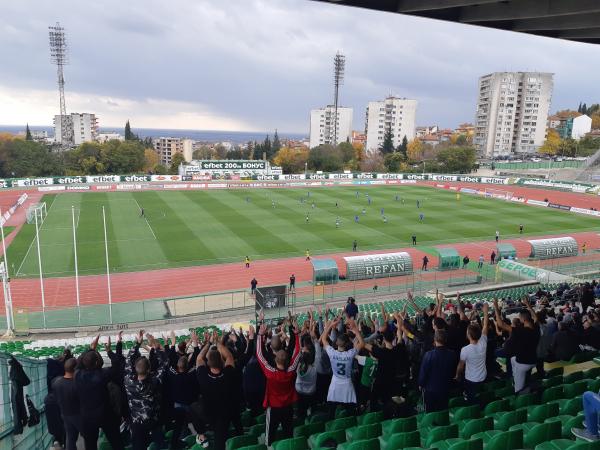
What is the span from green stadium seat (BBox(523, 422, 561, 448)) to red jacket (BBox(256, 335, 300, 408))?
2.61 m

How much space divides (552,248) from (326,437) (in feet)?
111

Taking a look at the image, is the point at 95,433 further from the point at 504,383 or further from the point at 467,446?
the point at 504,383

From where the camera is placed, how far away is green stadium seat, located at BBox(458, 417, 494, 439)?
5578 millimetres

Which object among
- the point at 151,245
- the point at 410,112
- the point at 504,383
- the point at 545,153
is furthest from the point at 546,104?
the point at 504,383

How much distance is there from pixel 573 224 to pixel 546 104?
8712 cm

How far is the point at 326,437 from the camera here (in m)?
5.48

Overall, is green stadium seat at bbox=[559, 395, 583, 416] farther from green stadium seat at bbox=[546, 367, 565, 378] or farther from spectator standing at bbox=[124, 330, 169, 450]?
spectator standing at bbox=[124, 330, 169, 450]

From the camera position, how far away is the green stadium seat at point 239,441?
17.9 ft

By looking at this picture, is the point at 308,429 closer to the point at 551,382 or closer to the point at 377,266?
the point at 551,382

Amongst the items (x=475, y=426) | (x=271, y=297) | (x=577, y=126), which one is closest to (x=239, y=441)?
(x=475, y=426)

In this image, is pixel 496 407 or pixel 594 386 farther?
pixel 594 386

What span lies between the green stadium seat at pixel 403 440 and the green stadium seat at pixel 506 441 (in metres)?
0.73

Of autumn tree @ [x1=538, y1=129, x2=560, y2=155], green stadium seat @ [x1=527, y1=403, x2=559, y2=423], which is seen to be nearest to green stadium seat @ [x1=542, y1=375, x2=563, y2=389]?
green stadium seat @ [x1=527, y1=403, x2=559, y2=423]

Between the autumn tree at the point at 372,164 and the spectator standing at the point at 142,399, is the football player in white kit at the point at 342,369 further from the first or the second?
the autumn tree at the point at 372,164
